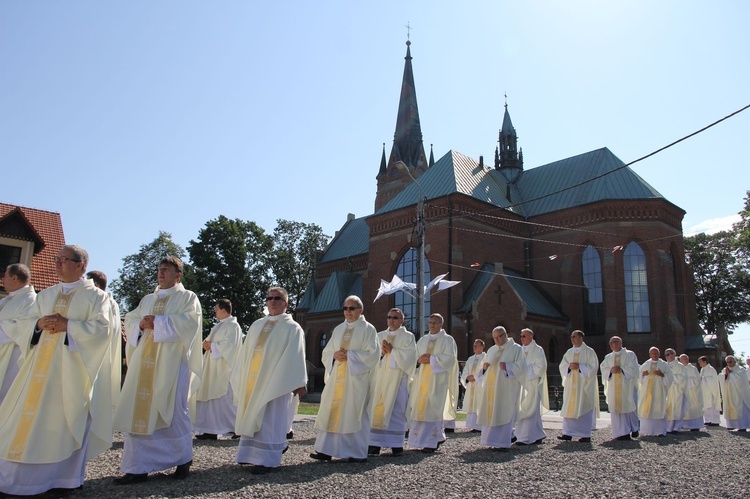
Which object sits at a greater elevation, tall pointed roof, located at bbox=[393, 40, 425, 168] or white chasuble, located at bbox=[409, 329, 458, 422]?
tall pointed roof, located at bbox=[393, 40, 425, 168]

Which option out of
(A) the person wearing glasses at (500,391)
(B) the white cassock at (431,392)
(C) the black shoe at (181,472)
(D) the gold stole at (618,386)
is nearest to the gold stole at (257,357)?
(C) the black shoe at (181,472)

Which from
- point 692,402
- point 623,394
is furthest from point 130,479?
point 692,402

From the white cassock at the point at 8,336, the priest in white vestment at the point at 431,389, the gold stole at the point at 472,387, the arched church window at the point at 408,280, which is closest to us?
the white cassock at the point at 8,336

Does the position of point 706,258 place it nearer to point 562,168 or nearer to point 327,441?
point 562,168

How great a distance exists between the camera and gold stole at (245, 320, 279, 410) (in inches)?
278

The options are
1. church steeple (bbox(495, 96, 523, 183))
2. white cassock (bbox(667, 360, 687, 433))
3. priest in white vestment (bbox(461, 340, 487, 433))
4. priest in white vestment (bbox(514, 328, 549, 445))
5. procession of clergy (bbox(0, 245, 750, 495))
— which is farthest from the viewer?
church steeple (bbox(495, 96, 523, 183))

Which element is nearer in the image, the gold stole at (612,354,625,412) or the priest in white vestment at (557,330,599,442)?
the priest in white vestment at (557,330,599,442)

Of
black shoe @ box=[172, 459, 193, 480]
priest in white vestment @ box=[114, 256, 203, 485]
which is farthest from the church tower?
black shoe @ box=[172, 459, 193, 480]

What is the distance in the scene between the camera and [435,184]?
111 feet

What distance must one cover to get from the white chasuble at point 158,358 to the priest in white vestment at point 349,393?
2.15 meters

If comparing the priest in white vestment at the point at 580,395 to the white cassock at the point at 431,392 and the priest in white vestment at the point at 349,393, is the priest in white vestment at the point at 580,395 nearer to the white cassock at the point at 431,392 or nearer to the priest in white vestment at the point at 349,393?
the white cassock at the point at 431,392

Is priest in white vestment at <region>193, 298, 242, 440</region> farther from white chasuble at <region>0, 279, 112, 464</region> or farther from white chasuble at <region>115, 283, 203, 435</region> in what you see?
white chasuble at <region>0, 279, 112, 464</region>

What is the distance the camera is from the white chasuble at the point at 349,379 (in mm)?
7902

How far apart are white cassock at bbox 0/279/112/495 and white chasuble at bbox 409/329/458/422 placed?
5.65 meters
